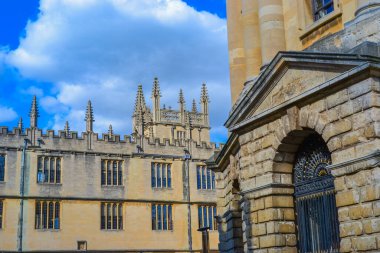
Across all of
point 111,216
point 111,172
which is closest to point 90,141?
point 111,172

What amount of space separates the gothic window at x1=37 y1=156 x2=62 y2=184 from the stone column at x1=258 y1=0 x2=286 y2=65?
89.1 ft

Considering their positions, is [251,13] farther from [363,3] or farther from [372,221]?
[372,221]

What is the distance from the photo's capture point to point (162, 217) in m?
43.2

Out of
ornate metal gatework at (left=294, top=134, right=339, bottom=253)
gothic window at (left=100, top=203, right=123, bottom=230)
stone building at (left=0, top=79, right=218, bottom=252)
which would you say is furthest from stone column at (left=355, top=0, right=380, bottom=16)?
gothic window at (left=100, top=203, right=123, bottom=230)

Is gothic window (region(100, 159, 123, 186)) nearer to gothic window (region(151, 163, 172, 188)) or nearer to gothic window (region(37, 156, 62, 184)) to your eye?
gothic window (region(151, 163, 172, 188))

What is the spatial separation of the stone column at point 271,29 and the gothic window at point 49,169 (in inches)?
1069

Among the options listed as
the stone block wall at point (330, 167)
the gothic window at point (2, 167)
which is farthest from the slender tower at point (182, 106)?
the stone block wall at point (330, 167)

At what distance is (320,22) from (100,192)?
95.7 feet

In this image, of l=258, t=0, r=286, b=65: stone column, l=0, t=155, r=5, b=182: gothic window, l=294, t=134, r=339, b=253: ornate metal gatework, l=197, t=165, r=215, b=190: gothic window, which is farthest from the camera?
l=197, t=165, r=215, b=190: gothic window

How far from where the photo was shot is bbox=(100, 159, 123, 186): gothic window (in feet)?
138

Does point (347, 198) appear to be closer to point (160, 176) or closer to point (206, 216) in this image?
point (160, 176)

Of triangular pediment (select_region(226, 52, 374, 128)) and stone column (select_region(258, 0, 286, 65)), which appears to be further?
stone column (select_region(258, 0, 286, 65))

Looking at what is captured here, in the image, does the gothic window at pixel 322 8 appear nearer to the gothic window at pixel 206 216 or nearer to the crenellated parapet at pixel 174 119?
the gothic window at pixel 206 216

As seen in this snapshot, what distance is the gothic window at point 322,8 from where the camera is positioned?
14.7m
